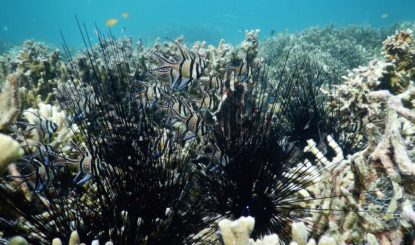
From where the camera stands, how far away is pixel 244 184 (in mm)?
3135

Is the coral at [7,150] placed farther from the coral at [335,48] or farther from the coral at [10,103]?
the coral at [335,48]

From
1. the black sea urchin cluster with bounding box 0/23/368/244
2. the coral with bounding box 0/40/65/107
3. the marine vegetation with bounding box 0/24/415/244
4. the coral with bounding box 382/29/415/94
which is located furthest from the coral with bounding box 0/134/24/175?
the coral with bounding box 382/29/415/94

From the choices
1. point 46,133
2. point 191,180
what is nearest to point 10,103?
point 46,133

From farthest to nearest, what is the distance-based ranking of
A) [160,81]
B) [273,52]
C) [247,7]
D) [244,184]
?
[247,7]
[273,52]
[160,81]
[244,184]

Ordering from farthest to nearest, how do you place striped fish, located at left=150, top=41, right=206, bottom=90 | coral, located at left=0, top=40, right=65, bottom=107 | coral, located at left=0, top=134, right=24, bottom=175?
1. coral, located at left=0, top=40, right=65, bottom=107
2. striped fish, located at left=150, top=41, right=206, bottom=90
3. coral, located at left=0, top=134, right=24, bottom=175

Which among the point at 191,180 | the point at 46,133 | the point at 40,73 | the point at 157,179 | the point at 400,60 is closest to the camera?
the point at 157,179

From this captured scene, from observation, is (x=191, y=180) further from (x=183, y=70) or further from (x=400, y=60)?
(x=400, y=60)

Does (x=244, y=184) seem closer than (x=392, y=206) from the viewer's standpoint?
No

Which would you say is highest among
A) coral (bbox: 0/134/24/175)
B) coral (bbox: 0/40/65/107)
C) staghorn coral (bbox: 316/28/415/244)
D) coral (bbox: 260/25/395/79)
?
coral (bbox: 260/25/395/79)

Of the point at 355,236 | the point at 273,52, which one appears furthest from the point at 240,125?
the point at 273,52

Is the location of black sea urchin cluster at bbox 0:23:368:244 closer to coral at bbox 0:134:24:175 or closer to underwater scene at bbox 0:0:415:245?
underwater scene at bbox 0:0:415:245

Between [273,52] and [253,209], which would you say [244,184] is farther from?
[273,52]

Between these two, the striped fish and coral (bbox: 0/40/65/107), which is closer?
the striped fish

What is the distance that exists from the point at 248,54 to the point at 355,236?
5247 mm
